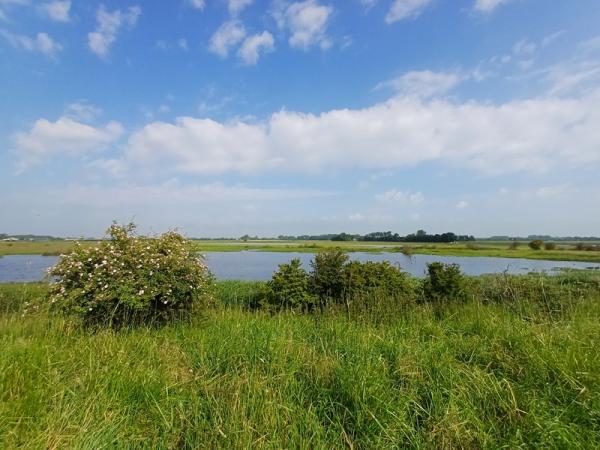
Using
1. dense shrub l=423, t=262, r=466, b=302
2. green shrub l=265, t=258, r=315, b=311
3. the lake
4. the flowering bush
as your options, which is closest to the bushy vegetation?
green shrub l=265, t=258, r=315, b=311

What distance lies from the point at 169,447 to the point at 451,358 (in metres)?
3.11

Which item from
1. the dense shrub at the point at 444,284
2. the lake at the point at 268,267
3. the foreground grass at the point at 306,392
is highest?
the dense shrub at the point at 444,284

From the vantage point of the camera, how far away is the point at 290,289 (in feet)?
28.5

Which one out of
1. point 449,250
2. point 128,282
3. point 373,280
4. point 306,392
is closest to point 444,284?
point 373,280

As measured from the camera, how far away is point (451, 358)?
3947mm

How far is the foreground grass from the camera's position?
2705mm

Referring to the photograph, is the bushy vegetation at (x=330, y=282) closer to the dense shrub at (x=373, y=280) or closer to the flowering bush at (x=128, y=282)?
the dense shrub at (x=373, y=280)

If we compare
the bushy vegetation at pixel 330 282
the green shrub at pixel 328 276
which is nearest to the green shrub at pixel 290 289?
the bushy vegetation at pixel 330 282

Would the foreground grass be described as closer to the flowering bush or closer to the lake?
the flowering bush

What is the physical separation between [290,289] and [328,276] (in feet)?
3.57

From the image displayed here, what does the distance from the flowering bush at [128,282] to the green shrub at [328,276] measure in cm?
297

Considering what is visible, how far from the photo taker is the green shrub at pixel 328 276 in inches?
348

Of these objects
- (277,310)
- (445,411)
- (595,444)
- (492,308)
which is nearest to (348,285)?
(277,310)

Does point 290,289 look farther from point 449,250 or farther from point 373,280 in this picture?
point 449,250
